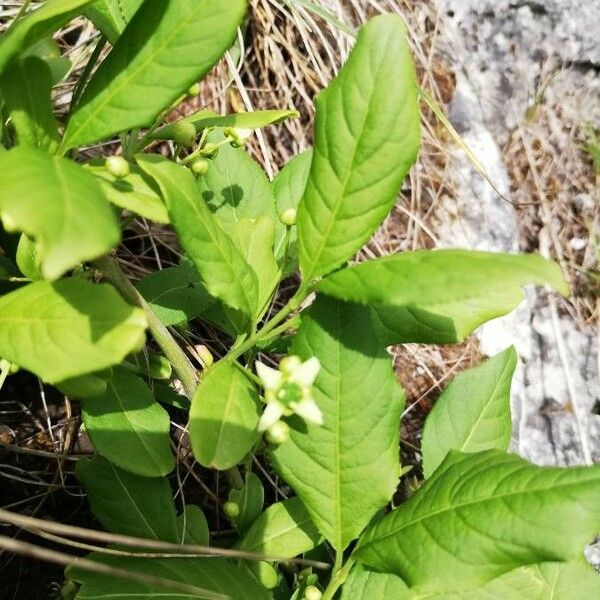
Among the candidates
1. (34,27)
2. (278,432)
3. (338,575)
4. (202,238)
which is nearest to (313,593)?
(338,575)

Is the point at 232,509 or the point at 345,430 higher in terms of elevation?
the point at 345,430

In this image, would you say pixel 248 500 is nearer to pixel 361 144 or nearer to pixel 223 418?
pixel 223 418

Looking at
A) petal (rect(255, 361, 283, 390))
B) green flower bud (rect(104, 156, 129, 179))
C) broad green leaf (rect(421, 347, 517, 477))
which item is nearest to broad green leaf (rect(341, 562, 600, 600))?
broad green leaf (rect(421, 347, 517, 477))

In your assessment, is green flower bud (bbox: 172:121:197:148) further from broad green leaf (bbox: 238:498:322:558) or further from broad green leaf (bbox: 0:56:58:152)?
broad green leaf (bbox: 238:498:322:558)

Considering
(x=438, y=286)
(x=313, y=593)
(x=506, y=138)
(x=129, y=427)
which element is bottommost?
(x=506, y=138)

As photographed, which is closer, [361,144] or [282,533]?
[361,144]

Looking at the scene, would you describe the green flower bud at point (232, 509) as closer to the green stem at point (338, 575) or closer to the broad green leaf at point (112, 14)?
the green stem at point (338, 575)

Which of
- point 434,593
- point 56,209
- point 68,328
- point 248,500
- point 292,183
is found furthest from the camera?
point 292,183
